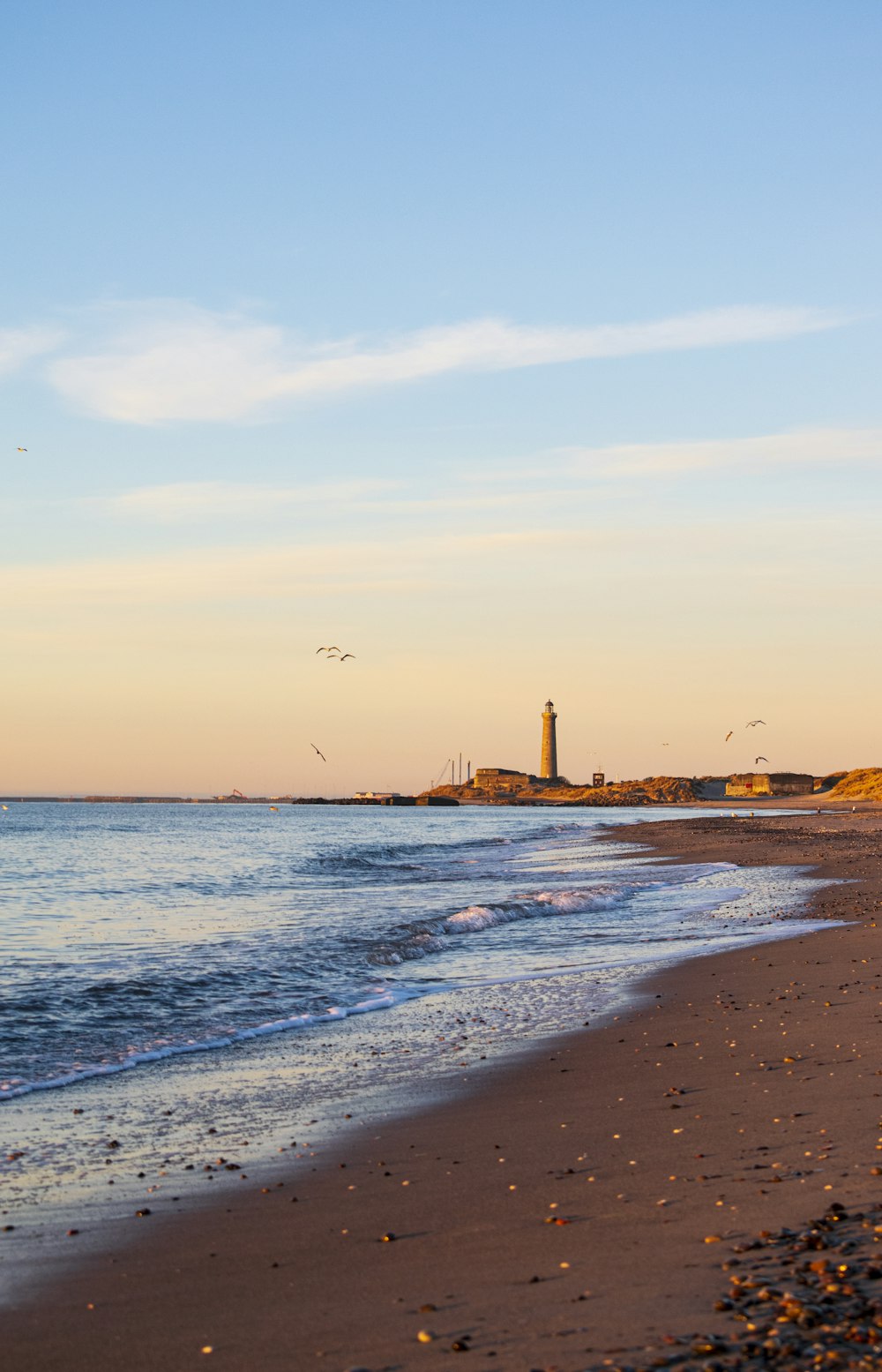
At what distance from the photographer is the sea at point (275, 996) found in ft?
26.9

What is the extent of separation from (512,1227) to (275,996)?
9113mm

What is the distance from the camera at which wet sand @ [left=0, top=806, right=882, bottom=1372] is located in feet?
15.5

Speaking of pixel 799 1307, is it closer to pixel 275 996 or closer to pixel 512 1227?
pixel 512 1227

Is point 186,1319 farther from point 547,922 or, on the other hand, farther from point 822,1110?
point 547,922

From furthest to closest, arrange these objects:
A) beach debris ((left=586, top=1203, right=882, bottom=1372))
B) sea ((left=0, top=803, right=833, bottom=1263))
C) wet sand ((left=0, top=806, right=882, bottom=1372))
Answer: sea ((left=0, top=803, right=833, bottom=1263)) → wet sand ((left=0, top=806, right=882, bottom=1372)) → beach debris ((left=586, top=1203, right=882, bottom=1372))

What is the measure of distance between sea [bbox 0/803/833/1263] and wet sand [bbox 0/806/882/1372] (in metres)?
0.76

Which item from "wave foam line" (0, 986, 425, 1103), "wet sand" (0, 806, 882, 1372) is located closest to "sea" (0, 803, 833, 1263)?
"wave foam line" (0, 986, 425, 1103)

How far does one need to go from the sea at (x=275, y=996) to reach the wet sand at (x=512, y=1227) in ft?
2.49

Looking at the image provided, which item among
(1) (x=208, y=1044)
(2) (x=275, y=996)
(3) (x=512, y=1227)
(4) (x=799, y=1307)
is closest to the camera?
(4) (x=799, y=1307)

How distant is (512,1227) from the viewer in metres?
6.00

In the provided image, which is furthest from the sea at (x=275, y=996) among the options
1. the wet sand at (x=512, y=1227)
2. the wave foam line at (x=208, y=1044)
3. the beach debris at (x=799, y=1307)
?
the beach debris at (x=799, y=1307)

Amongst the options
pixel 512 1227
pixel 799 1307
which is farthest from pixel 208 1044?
pixel 799 1307

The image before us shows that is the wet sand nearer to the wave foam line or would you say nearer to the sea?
the sea

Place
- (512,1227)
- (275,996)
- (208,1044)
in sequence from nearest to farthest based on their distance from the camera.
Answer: (512,1227), (208,1044), (275,996)
